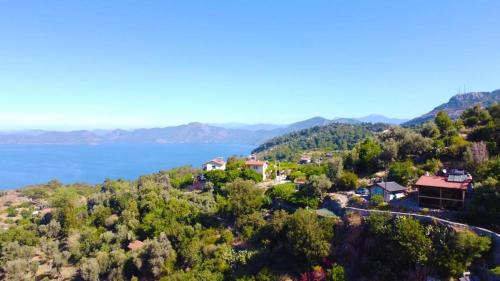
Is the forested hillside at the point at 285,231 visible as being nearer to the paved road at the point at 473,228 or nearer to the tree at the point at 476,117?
the tree at the point at 476,117

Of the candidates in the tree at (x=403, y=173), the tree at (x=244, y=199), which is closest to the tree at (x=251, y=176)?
the tree at (x=244, y=199)

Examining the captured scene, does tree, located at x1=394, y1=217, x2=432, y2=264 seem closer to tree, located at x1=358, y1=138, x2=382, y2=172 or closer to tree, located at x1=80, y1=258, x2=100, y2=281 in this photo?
tree, located at x1=358, y1=138, x2=382, y2=172

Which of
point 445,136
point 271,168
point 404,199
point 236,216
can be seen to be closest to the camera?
point 404,199

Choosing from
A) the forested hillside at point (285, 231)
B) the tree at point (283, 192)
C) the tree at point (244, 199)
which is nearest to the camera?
the forested hillside at point (285, 231)

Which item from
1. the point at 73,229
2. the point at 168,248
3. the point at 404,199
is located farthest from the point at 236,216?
the point at 73,229

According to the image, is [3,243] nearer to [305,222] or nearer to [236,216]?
[236,216]

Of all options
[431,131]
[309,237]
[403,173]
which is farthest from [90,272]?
[431,131]
